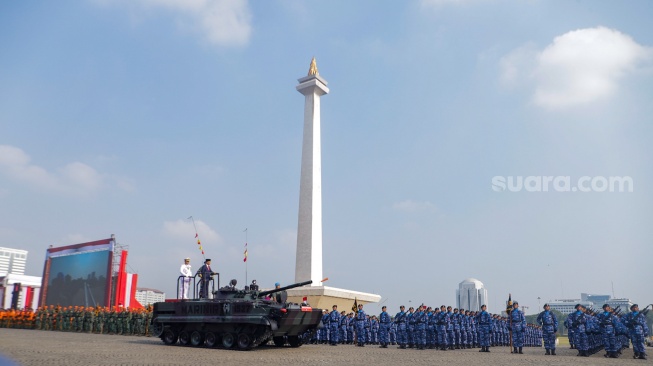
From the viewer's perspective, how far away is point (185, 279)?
53.2ft

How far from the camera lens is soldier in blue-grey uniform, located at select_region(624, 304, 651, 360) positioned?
12.4 meters

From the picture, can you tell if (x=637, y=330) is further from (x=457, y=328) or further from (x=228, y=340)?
(x=228, y=340)

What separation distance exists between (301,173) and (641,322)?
1764 cm

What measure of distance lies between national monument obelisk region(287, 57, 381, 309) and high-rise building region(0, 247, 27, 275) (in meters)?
151

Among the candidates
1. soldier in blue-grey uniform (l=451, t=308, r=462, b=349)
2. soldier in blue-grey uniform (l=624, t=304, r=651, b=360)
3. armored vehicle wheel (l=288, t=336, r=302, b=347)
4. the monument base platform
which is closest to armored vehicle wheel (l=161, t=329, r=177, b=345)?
armored vehicle wheel (l=288, t=336, r=302, b=347)

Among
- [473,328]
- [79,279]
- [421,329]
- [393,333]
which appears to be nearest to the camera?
[421,329]

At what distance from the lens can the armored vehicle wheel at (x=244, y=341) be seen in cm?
1276

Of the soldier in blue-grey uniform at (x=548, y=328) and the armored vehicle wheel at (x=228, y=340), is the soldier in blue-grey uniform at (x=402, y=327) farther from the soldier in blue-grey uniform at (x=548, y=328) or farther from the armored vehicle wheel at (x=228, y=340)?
the armored vehicle wheel at (x=228, y=340)

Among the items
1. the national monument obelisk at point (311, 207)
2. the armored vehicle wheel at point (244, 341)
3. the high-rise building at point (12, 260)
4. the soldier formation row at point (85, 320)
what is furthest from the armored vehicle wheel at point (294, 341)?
the high-rise building at point (12, 260)

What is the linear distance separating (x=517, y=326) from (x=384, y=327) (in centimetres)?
414

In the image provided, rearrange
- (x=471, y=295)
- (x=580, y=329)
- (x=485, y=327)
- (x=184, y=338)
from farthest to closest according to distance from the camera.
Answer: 1. (x=471, y=295)
2. (x=485, y=327)
3. (x=184, y=338)
4. (x=580, y=329)

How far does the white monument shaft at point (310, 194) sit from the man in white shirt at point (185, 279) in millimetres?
9946

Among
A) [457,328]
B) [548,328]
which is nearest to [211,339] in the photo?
[457,328]

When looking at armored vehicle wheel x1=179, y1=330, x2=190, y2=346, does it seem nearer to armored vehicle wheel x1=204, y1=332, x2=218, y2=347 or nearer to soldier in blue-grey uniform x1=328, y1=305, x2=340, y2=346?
armored vehicle wheel x1=204, y1=332, x2=218, y2=347
